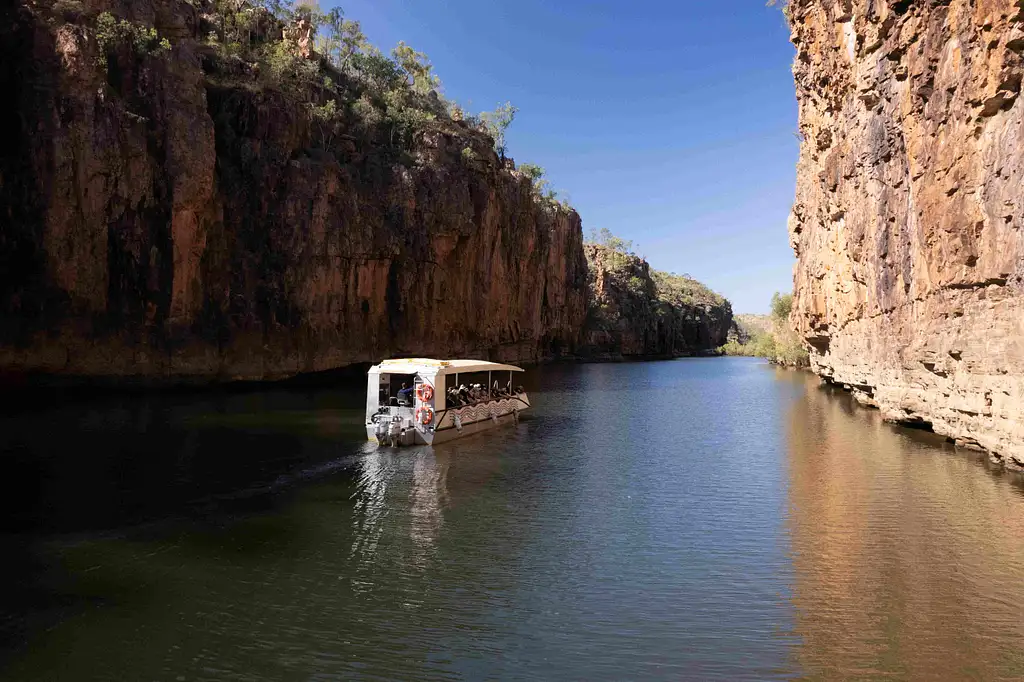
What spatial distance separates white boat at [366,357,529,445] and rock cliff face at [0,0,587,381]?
2400 cm

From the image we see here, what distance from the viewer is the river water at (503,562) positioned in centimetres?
913

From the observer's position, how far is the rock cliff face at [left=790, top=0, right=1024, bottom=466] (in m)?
17.1

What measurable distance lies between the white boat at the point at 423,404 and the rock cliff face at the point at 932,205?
18686mm

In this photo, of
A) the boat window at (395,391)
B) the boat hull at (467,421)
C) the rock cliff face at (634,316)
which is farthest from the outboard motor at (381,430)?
the rock cliff face at (634,316)

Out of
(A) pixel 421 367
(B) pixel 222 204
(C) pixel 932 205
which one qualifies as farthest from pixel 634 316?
(C) pixel 932 205

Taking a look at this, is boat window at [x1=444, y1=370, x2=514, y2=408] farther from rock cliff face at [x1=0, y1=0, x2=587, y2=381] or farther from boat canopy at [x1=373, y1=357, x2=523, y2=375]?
rock cliff face at [x1=0, y1=0, x2=587, y2=381]

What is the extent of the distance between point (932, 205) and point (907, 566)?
14408mm

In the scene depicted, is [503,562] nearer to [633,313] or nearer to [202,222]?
[202,222]

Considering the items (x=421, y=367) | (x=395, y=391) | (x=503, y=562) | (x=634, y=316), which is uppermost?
(x=634, y=316)

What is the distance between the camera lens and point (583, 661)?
9.12 m

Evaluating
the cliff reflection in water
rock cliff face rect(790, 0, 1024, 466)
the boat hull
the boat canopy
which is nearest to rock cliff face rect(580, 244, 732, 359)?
rock cliff face rect(790, 0, 1024, 466)

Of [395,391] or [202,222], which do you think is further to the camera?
[202,222]

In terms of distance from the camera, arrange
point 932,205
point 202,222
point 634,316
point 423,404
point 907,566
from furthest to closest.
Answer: point 634,316 → point 202,222 → point 423,404 → point 932,205 → point 907,566

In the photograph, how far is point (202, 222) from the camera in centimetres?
4497
